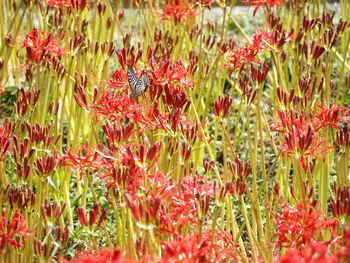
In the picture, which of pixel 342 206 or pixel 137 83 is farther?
pixel 137 83

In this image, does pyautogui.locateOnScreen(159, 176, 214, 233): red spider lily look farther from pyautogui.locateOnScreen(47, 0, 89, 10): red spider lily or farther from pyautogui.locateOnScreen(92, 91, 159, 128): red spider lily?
pyautogui.locateOnScreen(47, 0, 89, 10): red spider lily

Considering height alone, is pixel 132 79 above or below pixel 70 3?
below

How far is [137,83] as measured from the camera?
7.70 feet

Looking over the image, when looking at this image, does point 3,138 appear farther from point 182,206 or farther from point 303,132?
point 303,132

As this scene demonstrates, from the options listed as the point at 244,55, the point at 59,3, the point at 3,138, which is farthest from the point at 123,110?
the point at 59,3

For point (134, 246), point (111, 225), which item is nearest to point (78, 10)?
point (111, 225)

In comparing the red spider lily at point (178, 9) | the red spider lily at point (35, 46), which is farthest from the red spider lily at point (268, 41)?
the red spider lily at point (178, 9)

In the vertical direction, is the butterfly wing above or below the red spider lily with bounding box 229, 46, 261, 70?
below

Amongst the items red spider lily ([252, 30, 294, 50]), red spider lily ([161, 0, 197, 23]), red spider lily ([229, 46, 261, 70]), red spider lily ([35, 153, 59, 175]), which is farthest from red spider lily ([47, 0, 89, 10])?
red spider lily ([35, 153, 59, 175])

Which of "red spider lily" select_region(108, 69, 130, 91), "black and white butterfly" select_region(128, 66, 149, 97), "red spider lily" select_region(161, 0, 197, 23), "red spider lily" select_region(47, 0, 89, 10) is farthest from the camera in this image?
"red spider lily" select_region(161, 0, 197, 23)

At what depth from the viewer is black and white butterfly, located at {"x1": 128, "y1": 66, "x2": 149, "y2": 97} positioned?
232cm

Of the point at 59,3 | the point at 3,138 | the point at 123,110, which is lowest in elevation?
the point at 3,138

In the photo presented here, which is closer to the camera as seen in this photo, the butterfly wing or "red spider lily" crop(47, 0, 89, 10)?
the butterfly wing

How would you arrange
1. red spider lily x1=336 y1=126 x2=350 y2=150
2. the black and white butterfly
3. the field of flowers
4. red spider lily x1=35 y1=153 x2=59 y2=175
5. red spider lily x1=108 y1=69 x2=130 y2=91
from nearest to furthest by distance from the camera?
1. the field of flowers
2. red spider lily x1=35 y1=153 x2=59 y2=175
3. red spider lily x1=336 y1=126 x2=350 y2=150
4. the black and white butterfly
5. red spider lily x1=108 y1=69 x2=130 y2=91
